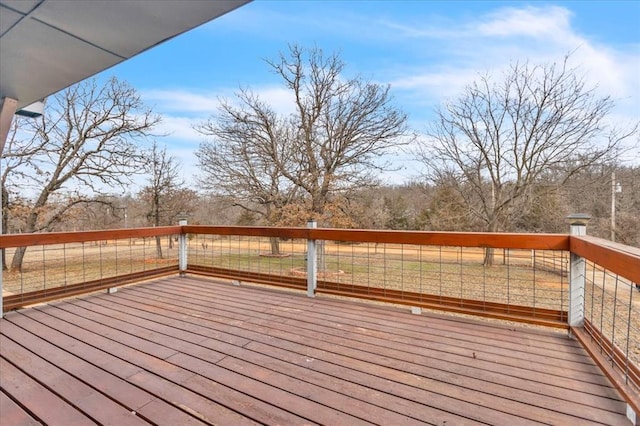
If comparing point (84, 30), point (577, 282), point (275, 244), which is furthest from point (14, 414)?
point (275, 244)

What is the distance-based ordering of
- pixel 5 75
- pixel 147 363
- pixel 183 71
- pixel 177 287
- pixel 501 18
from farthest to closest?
Result: pixel 183 71
pixel 501 18
pixel 177 287
pixel 147 363
pixel 5 75

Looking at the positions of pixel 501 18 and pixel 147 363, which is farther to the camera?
pixel 501 18

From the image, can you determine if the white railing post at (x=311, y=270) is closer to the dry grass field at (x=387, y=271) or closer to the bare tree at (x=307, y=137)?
the dry grass field at (x=387, y=271)

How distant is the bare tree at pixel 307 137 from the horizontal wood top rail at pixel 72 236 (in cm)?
414

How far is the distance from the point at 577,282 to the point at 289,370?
2.13m

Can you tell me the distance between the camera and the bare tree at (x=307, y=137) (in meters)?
8.22

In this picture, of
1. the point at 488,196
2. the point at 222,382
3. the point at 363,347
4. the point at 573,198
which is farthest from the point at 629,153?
the point at 222,382

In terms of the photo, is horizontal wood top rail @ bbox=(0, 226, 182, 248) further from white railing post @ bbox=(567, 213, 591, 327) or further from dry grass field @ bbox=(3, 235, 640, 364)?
white railing post @ bbox=(567, 213, 591, 327)

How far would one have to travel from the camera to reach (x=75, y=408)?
1.58m

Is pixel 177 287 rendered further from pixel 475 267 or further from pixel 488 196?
pixel 488 196

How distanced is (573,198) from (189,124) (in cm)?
1024

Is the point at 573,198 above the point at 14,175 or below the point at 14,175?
below

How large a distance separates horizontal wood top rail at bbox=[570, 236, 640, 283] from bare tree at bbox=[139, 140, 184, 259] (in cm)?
1013

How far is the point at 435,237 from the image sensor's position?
2.87 meters
